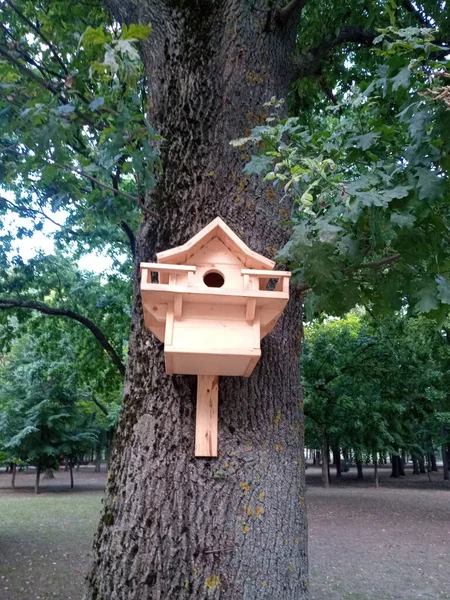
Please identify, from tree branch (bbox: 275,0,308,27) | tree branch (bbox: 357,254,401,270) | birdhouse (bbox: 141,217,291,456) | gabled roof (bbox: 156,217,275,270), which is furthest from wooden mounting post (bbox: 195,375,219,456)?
tree branch (bbox: 275,0,308,27)

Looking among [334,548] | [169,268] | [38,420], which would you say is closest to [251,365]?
[169,268]

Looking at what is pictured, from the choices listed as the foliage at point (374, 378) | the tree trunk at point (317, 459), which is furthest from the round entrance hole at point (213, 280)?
the tree trunk at point (317, 459)

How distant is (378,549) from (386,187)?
32.7 feet

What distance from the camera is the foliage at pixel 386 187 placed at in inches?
71.3

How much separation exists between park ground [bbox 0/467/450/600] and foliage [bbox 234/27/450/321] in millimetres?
6169

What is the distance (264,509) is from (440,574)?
7.50 m

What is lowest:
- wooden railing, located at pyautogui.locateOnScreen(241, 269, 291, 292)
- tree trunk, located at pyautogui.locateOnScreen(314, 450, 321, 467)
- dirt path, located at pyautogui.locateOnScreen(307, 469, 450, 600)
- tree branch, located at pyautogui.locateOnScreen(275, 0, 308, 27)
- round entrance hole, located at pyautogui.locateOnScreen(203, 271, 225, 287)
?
dirt path, located at pyautogui.locateOnScreen(307, 469, 450, 600)

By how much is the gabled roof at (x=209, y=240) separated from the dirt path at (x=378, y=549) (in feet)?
20.0

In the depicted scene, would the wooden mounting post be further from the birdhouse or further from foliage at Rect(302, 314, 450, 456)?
foliage at Rect(302, 314, 450, 456)

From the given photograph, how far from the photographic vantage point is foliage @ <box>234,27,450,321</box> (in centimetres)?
181

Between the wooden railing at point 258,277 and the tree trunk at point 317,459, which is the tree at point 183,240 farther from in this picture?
the tree trunk at point 317,459

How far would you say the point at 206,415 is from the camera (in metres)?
2.41

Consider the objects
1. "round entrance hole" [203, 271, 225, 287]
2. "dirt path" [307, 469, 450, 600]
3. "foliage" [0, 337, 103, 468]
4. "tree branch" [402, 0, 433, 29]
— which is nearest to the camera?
"round entrance hole" [203, 271, 225, 287]

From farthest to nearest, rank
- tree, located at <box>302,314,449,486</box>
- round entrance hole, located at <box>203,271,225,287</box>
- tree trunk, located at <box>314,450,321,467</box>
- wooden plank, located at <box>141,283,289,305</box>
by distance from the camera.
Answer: tree trunk, located at <box>314,450,321,467</box> → tree, located at <box>302,314,449,486</box> → round entrance hole, located at <box>203,271,225,287</box> → wooden plank, located at <box>141,283,289,305</box>
